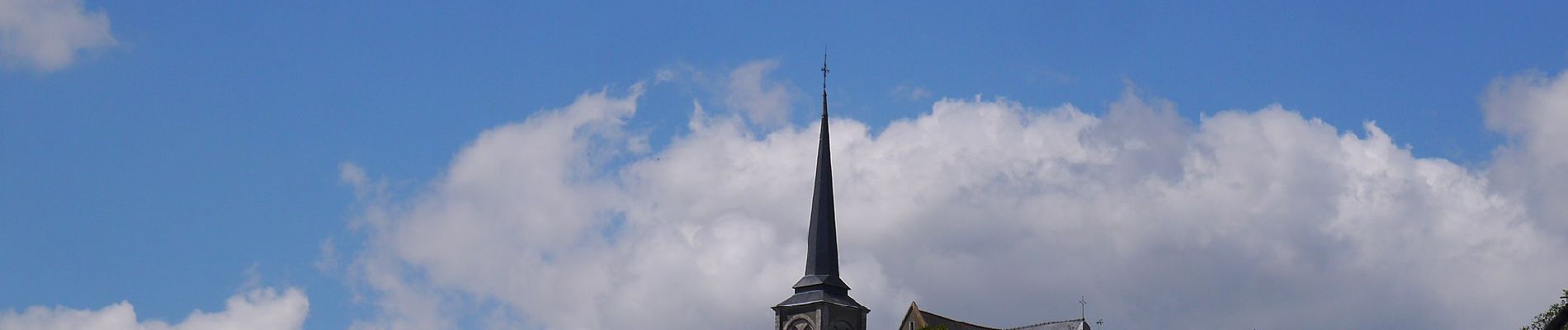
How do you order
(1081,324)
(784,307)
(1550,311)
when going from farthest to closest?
(784,307)
(1081,324)
(1550,311)

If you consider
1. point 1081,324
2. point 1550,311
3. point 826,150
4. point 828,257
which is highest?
point 826,150

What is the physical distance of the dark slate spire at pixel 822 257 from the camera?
131 meters

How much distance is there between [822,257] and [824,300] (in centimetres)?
413

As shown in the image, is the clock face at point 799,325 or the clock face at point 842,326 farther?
the clock face at point 799,325

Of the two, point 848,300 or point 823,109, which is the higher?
point 823,109

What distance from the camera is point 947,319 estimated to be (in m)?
129

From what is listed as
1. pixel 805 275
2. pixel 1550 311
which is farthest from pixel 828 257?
pixel 1550 311

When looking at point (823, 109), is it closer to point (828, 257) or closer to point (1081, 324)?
point (828, 257)

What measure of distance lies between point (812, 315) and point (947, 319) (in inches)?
353

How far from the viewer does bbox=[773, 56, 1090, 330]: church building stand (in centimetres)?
12900

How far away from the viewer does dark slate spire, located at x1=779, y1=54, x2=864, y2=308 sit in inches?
5172

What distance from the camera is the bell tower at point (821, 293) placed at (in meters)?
130

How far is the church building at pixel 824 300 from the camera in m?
129

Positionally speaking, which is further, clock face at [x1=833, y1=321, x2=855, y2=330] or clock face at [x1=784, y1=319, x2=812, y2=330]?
clock face at [x1=784, y1=319, x2=812, y2=330]
